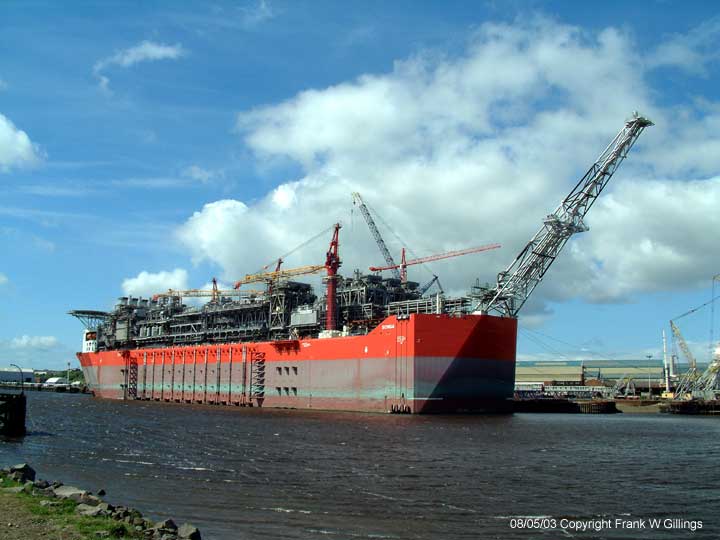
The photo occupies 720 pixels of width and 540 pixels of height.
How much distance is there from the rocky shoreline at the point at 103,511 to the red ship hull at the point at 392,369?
95.3 feet

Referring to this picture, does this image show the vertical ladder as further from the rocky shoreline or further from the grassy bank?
the grassy bank

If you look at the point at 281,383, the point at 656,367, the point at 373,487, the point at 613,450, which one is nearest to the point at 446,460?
the point at 373,487

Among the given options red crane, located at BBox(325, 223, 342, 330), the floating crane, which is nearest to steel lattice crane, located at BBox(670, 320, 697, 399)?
the floating crane

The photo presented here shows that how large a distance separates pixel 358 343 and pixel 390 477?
2771 centimetres

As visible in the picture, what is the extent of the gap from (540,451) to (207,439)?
1508 cm

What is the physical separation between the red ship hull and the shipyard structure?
0.08 metres

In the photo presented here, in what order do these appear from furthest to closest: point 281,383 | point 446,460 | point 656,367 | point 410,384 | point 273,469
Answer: point 656,367 < point 281,383 < point 410,384 < point 446,460 < point 273,469

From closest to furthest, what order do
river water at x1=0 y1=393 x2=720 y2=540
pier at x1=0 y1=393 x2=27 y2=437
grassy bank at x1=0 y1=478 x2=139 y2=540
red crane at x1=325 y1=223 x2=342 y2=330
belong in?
grassy bank at x1=0 y1=478 x2=139 y2=540 < river water at x1=0 y1=393 x2=720 y2=540 < pier at x1=0 y1=393 x2=27 y2=437 < red crane at x1=325 y1=223 x2=342 y2=330

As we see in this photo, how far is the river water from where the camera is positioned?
48.9 ft

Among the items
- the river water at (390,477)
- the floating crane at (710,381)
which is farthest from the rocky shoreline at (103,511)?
the floating crane at (710,381)

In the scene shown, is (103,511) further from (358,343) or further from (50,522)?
(358,343)

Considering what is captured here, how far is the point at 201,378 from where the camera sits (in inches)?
2633

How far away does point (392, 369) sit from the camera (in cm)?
4562

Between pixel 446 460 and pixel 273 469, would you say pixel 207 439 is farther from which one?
pixel 446 460
